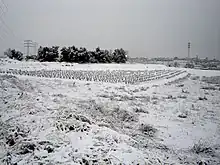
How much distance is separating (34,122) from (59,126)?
0.95 meters

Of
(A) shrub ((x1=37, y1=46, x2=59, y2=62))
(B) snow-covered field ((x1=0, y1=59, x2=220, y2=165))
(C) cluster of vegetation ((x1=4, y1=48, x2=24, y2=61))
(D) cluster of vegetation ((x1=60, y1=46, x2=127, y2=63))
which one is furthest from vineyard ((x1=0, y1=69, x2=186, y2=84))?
(C) cluster of vegetation ((x1=4, y1=48, x2=24, y2=61))

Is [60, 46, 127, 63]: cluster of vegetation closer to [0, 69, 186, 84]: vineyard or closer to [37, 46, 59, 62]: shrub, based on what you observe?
[37, 46, 59, 62]: shrub

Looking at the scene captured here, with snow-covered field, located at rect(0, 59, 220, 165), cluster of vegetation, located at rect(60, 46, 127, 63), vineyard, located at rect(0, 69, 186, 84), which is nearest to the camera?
snow-covered field, located at rect(0, 59, 220, 165)

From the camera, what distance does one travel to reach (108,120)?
736cm

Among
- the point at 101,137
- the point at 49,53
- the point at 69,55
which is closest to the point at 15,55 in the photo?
the point at 49,53

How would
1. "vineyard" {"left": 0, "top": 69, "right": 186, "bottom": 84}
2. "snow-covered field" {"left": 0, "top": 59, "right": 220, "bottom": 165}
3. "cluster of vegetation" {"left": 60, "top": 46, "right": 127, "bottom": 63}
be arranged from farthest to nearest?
"cluster of vegetation" {"left": 60, "top": 46, "right": 127, "bottom": 63}
"vineyard" {"left": 0, "top": 69, "right": 186, "bottom": 84}
"snow-covered field" {"left": 0, "top": 59, "right": 220, "bottom": 165}

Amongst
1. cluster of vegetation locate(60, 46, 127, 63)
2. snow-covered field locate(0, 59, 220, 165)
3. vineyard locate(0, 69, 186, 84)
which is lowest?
snow-covered field locate(0, 59, 220, 165)

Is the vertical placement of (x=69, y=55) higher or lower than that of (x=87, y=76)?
higher

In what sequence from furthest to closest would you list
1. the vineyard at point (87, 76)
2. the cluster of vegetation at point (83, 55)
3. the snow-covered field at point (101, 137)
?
the cluster of vegetation at point (83, 55) < the vineyard at point (87, 76) < the snow-covered field at point (101, 137)

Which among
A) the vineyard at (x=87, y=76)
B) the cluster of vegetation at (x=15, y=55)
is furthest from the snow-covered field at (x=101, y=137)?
the cluster of vegetation at (x=15, y=55)

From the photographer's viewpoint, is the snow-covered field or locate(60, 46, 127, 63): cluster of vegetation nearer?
the snow-covered field

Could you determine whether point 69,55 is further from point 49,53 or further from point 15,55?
point 15,55

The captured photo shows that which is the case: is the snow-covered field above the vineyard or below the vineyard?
below

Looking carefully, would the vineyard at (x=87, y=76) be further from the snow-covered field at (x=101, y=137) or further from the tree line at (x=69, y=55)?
the tree line at (x=69, y=55)
